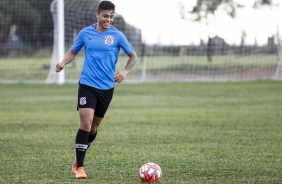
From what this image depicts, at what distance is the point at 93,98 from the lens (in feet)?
26.5

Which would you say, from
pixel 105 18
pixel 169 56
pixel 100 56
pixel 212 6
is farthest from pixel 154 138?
pixel 212 6

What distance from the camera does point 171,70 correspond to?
110 ft

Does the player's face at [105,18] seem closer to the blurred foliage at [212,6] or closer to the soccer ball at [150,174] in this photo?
the soccer ball at [150,174]

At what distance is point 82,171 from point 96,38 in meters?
1.59

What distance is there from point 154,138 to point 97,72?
3.99 metres

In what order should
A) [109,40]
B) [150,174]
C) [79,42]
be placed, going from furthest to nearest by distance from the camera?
[79,42] < [109,40] < [150,174]

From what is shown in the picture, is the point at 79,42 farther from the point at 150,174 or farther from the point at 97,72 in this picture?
the point at 150,174

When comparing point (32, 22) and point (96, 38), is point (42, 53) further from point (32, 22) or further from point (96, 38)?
point (96, 38)

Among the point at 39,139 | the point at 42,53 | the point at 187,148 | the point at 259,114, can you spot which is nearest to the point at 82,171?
the point at 187,148

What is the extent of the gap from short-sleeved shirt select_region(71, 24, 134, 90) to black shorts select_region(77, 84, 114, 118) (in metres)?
0.06

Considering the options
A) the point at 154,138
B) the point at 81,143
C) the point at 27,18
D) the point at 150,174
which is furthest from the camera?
the point at 27,18

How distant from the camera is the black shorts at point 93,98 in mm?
8016

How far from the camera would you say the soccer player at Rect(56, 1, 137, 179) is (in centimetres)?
803

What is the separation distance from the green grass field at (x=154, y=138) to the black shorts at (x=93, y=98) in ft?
2.60
